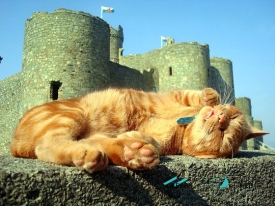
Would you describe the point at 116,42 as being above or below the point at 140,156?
above

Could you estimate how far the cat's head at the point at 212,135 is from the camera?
2.03 meters

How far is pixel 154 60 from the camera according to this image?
1689cm

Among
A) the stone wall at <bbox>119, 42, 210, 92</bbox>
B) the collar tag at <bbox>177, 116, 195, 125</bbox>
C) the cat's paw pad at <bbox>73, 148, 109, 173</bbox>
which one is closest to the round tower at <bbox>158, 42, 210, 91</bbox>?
the stone wall at <bbox>119, 42, 210, 92</bbox>

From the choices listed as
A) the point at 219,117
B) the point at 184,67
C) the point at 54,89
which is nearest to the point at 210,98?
the point at 219,117

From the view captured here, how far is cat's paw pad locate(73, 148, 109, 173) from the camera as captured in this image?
1.23 meters

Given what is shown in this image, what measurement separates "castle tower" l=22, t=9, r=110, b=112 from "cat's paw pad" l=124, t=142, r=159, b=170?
10050 millimetres

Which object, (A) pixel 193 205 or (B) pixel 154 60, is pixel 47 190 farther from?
(B) pixel 154 60

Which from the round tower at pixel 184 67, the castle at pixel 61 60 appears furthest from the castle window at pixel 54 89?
the round tower at pixel 184 67

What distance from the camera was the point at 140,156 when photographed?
4.42ft

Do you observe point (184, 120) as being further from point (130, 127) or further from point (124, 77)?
point (124, 77)

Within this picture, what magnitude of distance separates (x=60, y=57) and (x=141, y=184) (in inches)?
417

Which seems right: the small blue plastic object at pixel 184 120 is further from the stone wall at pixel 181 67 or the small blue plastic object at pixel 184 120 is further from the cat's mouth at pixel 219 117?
the stone wall at pixel 181 67

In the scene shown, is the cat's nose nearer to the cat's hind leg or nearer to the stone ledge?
the stone ledge

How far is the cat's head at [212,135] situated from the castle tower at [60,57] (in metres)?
9.46
